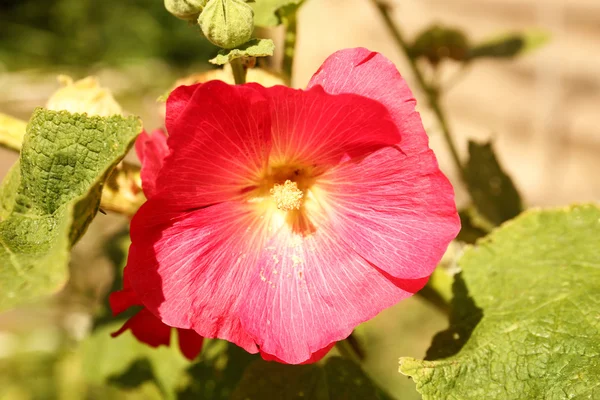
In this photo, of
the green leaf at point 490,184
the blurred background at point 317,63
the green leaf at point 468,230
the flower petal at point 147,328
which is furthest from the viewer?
the blurred background at point 317,63

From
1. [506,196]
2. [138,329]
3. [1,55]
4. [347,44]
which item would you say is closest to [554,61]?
[347,44]

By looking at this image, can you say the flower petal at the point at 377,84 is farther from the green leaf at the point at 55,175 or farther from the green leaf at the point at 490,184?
the green leaf at the point at 490,184

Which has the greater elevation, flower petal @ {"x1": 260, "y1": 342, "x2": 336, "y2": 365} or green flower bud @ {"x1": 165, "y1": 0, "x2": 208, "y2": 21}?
green flower bud @ {"x1": 165, "y1": 0, "x2": 208, "y2": 21}

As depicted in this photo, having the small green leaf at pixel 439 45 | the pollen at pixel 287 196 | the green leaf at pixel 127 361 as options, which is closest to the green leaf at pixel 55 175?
the pollen at pixel 287 196

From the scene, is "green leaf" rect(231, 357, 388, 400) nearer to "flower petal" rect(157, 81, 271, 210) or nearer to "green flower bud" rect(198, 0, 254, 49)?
"flower petal" rect(157, 81, 271, 210)

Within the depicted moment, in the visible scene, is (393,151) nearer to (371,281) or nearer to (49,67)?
(371,281)

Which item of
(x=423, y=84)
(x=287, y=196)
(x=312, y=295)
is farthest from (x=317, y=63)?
(x=312, y=295)

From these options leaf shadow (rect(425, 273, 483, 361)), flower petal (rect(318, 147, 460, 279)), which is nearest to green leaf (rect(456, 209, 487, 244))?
leaf shadow (rect(425, 273, 483, 361))
